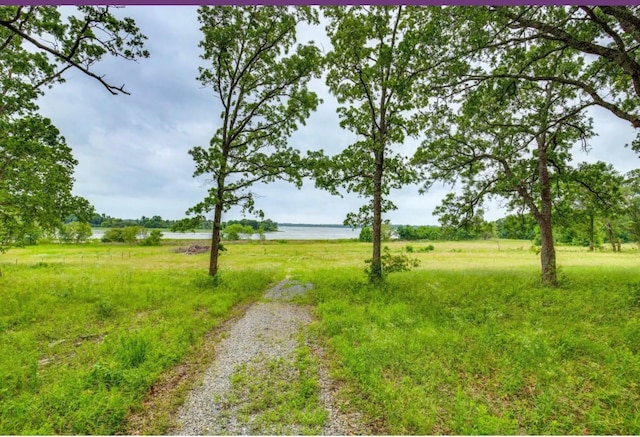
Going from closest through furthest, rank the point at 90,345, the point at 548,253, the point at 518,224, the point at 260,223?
the point at 90,345 → the point at 548,253 → the point at 518,224 → the point at 260,223

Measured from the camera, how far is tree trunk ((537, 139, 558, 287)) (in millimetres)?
15188

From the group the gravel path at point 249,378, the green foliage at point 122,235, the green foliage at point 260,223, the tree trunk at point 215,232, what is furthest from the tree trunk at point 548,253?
the green foliage at point 122,235

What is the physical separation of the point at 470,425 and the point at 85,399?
6.93 metres

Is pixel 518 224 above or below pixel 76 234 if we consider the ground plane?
above

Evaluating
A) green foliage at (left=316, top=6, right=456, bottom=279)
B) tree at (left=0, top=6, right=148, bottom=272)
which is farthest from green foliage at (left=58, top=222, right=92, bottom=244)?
green foliage at (left=316, top=6, right=456, bottom=279)

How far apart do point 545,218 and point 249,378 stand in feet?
58.8

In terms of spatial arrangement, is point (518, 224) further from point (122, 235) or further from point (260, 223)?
point (122, 235)

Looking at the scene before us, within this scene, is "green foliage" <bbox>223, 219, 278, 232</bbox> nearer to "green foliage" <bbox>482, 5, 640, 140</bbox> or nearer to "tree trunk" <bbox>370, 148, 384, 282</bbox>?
"tree trunk" <bbox>370, 148, 384, 282</bbox>

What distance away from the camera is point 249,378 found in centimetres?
612

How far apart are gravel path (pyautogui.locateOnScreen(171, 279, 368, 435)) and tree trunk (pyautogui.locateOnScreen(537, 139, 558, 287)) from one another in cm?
1495

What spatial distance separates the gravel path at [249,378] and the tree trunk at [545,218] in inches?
589

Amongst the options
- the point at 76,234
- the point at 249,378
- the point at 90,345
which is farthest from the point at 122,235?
the point at 249,378

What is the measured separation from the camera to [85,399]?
498 cm

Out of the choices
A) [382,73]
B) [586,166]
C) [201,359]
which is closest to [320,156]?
[382,73]
